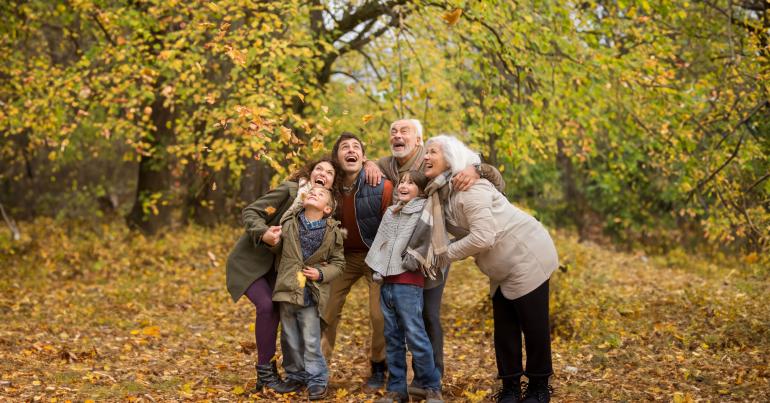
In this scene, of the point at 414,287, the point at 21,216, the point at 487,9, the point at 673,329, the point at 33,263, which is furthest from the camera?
the point at 21,216

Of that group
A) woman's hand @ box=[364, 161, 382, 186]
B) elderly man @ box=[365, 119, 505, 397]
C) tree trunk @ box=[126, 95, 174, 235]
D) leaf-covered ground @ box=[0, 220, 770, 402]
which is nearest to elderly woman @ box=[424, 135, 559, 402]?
elderly man @ box=[365, 119, 505, 397]

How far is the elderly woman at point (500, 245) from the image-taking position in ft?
15.1

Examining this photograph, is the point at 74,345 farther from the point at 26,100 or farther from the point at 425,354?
the point at 26,100

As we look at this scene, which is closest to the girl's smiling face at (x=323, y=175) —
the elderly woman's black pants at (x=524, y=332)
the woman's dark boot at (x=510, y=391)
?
the elderly woman's black pants at (x=524, y=332)

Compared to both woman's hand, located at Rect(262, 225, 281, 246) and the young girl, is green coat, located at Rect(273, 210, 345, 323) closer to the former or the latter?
woman's hand, located at Rect(262, 225, 281, 246)

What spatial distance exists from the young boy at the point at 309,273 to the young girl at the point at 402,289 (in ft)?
1.01

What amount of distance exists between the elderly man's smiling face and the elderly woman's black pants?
110cm

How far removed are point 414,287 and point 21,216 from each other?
15.4m

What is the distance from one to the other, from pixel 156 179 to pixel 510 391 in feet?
31.6

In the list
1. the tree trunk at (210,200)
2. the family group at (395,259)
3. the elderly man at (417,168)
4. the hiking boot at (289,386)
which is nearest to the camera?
the family group at (395,259)

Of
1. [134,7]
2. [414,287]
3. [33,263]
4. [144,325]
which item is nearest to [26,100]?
[134,7]

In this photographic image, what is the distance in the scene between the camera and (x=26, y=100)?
10.5 m

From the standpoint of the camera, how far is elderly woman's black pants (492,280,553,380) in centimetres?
476

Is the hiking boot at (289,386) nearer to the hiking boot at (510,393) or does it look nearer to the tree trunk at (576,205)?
the hiking boot at (510,393)
